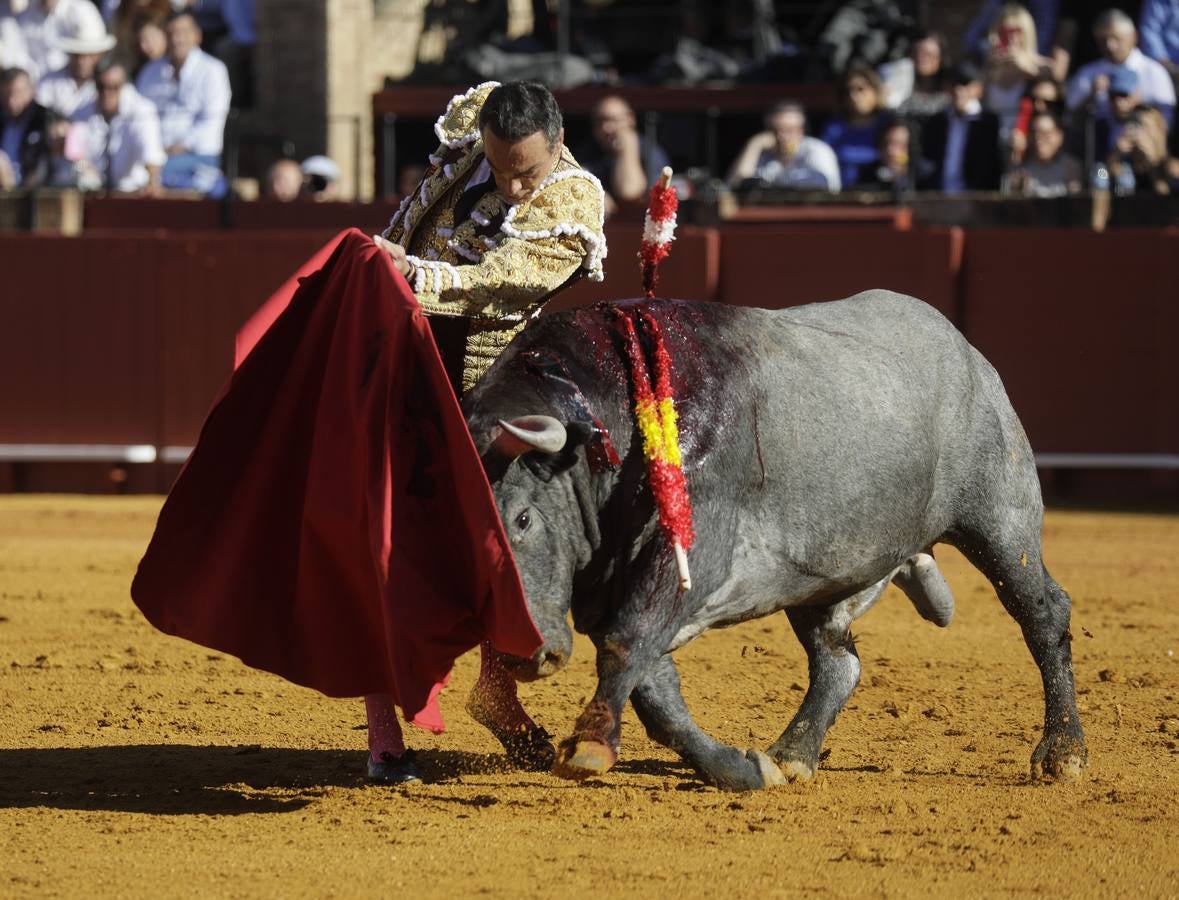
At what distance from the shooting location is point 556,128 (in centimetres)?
381

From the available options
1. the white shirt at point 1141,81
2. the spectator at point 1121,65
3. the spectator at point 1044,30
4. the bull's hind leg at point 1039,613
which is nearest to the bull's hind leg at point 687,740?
the bull's hind leg at point 1039,613

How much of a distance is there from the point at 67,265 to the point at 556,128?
683cm

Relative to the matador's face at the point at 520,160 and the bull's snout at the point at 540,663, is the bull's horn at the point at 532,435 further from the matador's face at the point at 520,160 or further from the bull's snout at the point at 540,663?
the matador's face at the point at 520,160

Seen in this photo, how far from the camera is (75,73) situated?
1195 cm

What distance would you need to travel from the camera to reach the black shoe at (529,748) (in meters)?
4.36

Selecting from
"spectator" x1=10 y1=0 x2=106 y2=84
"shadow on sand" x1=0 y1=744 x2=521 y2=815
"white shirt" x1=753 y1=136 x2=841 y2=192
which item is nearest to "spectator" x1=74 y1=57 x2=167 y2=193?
"spectator" x1=10 y1=0 x2=106 y2=84

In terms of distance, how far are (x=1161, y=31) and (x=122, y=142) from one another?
243 inches

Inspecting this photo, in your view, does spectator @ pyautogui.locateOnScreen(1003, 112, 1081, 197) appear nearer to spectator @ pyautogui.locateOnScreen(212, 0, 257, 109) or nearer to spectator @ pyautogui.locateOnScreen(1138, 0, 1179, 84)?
spectator @ pyautogui.locateOnScreen(1138, 0, 1179, 84)

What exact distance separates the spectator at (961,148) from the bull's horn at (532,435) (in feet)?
23.3

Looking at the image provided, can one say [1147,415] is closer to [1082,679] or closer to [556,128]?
[1082,679]

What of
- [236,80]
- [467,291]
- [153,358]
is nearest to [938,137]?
[153,358]

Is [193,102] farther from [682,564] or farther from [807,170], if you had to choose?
[682,564]

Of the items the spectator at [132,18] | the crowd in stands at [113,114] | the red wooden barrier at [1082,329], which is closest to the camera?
the red wooden barrier at [1082,329]

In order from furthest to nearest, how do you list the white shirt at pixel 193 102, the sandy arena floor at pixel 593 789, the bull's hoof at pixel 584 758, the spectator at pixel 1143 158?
the white shirt at pixel 193 102 → the spectator at pixel 1143 158 → the bull's hoof at pixel 584 758 → the sandy arena floor at pixel 593 789
